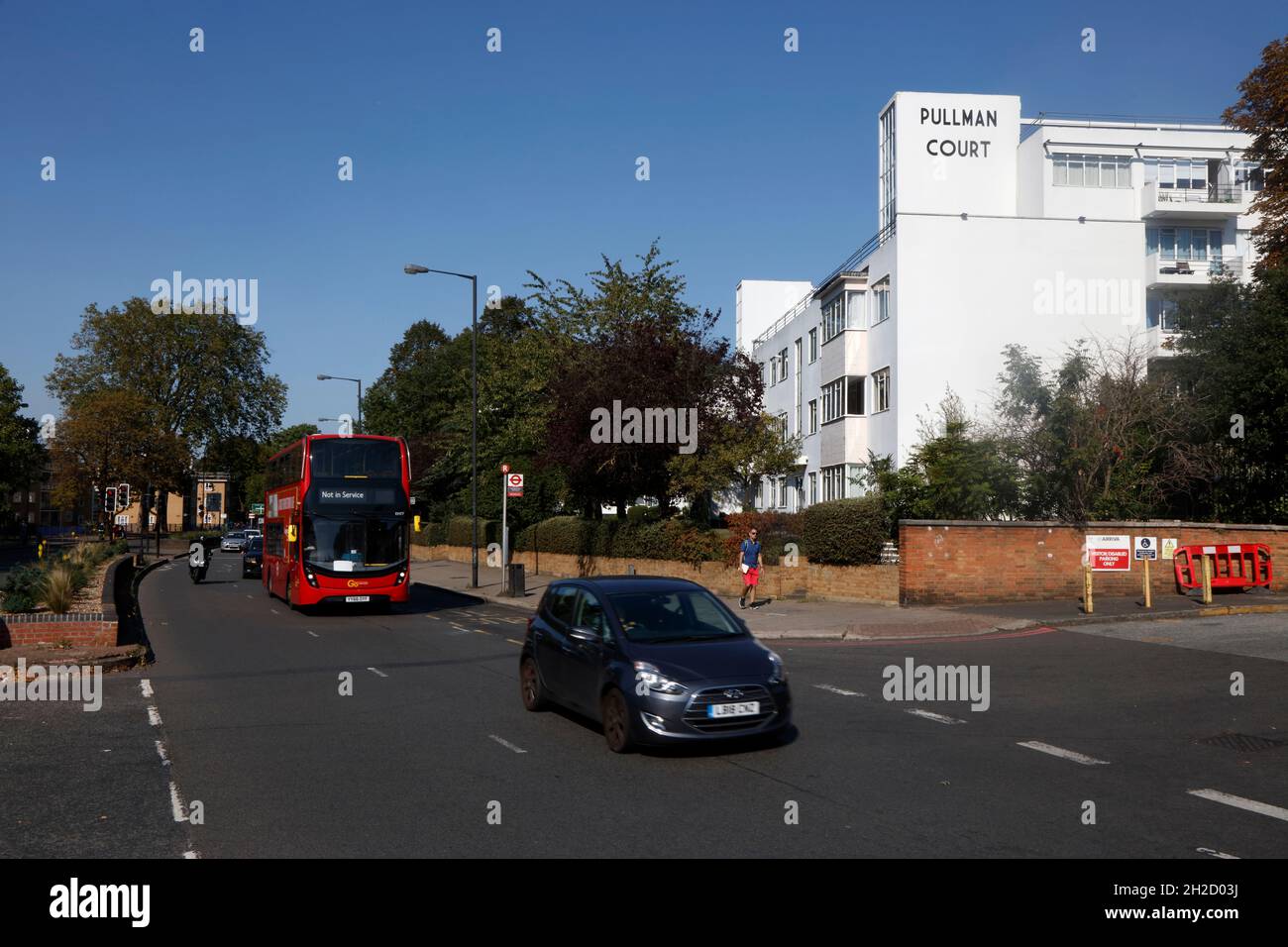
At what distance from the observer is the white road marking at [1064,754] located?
886 centimetres

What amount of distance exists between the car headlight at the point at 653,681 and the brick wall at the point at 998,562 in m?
14.6

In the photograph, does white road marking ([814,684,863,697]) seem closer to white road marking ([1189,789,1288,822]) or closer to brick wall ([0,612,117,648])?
white road marking ([1189,789,1288,822])

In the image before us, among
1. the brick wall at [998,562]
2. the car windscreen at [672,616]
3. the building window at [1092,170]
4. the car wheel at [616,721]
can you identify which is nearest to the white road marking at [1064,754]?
the car windscreen at [672,616]

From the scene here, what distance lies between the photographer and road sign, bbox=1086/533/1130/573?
73.8 ft

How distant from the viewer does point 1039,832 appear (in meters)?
6.78

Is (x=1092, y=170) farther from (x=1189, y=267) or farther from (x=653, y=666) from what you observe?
(x=653, y=666)

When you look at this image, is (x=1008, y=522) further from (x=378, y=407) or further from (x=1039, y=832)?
(x=378, y=407)

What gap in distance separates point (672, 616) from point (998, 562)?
14579 mm

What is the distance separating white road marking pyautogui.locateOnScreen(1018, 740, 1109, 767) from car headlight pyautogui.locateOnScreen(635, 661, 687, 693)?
3274 mm

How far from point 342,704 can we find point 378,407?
74845mm

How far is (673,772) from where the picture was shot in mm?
8648

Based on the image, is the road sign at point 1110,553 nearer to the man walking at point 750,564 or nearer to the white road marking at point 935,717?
the man walking at point 750,564

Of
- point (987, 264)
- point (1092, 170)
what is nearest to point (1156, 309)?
point (987, 264)
